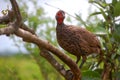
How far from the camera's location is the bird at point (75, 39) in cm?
169

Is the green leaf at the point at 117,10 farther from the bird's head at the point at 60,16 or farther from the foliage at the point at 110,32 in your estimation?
the bird's head at the point at 60,16

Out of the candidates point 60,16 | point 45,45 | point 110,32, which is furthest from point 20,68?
point 45,45

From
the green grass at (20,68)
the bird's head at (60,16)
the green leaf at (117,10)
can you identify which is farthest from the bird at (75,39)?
the green grass at (20,68)

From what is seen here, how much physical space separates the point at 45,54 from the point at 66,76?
139mm

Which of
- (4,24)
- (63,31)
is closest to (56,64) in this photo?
(63,31)

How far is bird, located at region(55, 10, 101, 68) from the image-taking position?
169 cm

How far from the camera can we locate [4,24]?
134 cm

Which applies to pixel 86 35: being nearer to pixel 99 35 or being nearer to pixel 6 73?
pixel 99 35

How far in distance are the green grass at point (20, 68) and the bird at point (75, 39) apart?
2.87 meters

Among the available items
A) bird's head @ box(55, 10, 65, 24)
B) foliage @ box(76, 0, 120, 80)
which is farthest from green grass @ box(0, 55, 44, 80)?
bird's head @ box(55, 10, 65, 24)

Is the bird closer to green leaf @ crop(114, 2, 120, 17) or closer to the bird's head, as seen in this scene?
the bird's head

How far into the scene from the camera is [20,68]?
17.2 ft

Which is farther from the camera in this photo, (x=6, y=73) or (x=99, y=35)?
(x=6, y=73)

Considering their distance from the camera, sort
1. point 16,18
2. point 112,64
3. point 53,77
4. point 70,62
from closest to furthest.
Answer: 1. point 16,18
2. point 70,62
3. point 112,64
4. point 53,77
